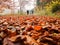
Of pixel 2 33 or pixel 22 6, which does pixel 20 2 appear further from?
pixel 2 33

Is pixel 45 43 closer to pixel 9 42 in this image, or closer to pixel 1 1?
pixel 9 42

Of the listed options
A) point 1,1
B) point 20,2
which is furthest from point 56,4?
point 20,2

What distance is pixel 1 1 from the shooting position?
1443 cm

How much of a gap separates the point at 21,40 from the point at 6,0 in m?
14.3

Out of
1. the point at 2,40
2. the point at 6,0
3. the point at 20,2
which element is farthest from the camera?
the point at 20,2

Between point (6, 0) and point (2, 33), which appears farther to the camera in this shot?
point (6, 0)

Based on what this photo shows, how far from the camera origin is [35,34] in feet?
5.88

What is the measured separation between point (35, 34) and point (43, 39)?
25 centimetres

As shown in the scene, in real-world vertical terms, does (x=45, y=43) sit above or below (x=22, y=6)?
above

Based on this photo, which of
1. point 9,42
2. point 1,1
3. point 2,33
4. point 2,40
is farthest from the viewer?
point 1,1

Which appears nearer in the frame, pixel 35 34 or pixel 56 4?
pixel 35 34

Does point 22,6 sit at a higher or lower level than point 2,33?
lower

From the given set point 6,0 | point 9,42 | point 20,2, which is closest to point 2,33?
point 9,42

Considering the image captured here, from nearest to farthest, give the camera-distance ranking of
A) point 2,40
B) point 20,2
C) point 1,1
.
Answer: point 2,40 < point 1,1 < point 20,2
